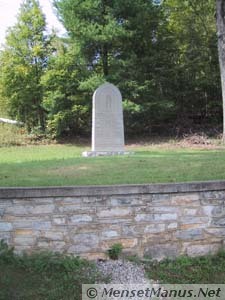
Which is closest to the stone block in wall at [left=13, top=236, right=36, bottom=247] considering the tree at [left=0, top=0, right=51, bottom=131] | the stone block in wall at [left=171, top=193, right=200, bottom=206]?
the stone block in wall at [left=171, top=193, right=200, bottom=206]

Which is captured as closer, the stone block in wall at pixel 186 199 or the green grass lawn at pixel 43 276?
the green grass lawn at pixel 43 276

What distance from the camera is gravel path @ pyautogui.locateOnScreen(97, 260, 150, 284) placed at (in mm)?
5055

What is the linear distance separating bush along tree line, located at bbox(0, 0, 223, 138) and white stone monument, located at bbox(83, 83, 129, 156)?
4943 millimetres

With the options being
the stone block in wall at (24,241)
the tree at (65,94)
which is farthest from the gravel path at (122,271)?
the tree at (65,94)

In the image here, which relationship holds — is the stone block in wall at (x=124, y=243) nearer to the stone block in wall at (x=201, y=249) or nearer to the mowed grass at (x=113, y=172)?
the stone block in wall at (x=201, y=249)

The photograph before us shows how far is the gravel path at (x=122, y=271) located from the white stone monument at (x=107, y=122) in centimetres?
551

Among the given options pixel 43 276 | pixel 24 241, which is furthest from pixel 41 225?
pixel 43 276

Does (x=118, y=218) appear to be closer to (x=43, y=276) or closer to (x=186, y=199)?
(x=186, y=199)

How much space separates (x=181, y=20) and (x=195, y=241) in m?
15.0

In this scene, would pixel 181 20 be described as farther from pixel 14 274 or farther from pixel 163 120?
pixel 14 274

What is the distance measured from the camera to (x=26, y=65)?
18922mm

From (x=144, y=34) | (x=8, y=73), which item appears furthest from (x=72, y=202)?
(x=8, y=73)

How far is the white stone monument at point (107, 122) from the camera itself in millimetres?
10695

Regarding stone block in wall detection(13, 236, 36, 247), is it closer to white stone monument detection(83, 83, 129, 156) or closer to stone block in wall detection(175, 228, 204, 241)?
stone block in wall detection(175, 228, 204, 241)
